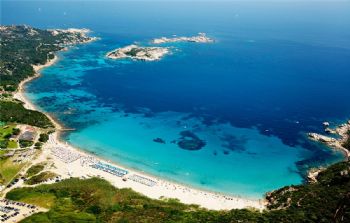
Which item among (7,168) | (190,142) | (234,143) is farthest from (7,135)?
(234,143)

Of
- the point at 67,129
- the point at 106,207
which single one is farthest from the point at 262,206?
the point at 67,129

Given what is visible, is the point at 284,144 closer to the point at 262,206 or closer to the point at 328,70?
the point at 262,206

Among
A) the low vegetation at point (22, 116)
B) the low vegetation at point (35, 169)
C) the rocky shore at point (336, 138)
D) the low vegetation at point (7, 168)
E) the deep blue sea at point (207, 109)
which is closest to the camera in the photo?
the low vegetation at point (7, 168)

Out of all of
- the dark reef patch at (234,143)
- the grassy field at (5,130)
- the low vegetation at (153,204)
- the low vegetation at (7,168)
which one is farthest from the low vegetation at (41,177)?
the dark reef patch at (234,143)

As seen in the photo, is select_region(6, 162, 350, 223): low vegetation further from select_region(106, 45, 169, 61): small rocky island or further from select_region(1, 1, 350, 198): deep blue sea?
select_region(106, 45, 169, 61): small rocky island

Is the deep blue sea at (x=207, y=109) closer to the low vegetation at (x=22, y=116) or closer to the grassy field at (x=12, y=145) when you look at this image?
the low vegetation at (x=22, y=116)

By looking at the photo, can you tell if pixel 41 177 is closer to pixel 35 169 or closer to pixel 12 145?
pixel 35 169
